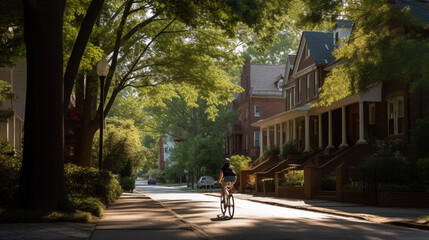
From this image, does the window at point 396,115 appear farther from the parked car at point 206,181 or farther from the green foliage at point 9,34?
the parked car at point 206,181

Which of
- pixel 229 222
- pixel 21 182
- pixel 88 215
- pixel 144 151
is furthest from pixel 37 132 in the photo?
pixel 144 151

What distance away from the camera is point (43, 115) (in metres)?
14.1

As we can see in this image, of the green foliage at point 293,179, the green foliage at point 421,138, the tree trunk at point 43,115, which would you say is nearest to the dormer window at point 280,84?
the green foliage at point 293,179

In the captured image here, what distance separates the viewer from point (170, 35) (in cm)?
2962

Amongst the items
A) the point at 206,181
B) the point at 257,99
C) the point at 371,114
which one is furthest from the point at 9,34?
the point at 257,99

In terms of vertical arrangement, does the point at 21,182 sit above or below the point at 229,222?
above

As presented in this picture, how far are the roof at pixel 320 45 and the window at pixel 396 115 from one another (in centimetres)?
1088

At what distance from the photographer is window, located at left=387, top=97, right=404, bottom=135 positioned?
1261 inches

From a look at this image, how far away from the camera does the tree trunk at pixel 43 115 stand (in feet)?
45.8

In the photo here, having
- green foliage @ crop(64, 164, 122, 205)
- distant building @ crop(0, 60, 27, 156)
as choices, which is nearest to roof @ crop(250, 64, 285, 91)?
distant building @ crop(0, 60, 27, 156)

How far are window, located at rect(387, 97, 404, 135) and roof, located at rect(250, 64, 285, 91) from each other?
3562 centimetres

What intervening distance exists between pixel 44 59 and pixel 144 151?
3735cm

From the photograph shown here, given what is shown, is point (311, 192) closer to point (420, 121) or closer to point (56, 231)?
point (420, 121)

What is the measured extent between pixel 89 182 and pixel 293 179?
16.3 m
